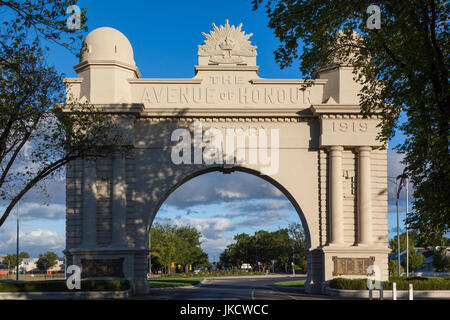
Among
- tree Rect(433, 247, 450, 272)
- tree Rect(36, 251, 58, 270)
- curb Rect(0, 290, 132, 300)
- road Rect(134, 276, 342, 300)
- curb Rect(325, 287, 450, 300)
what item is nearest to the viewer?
curb Rect(0, 290, 132, 300)

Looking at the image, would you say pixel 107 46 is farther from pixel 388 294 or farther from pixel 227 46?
pixel 388 294

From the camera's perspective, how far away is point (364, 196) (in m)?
30.6

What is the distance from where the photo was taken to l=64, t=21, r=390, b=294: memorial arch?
30672 millimetres

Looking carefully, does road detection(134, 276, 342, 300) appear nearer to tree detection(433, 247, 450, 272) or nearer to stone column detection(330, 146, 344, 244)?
stone column detection(330, 146, 344, 244)

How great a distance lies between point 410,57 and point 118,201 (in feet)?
63.3

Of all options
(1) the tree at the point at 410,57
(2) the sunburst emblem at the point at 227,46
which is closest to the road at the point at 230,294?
(1) the tree at the point at 410,57

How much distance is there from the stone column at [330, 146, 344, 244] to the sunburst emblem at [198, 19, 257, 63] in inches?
293

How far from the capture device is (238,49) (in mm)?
31844

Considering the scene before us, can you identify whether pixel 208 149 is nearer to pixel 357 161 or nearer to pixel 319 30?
pixel 357 161

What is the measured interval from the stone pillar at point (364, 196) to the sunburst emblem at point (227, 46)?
8.53 m

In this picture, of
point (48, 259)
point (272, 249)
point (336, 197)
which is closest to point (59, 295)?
point (336, 197)

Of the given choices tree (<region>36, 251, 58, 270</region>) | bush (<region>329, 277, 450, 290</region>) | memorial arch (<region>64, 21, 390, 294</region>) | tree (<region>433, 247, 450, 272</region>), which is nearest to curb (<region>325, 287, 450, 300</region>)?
bush (<region>329, 277, 450, 290</region>)

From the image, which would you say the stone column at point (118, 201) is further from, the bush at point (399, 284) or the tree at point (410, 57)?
the tree at point (410, 57)

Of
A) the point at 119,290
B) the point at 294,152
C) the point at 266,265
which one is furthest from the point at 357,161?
the point at 266,265
